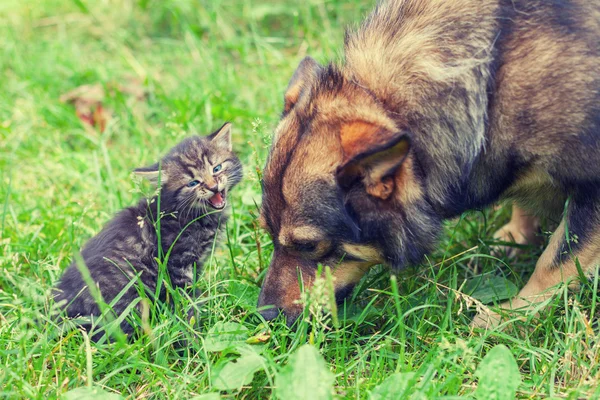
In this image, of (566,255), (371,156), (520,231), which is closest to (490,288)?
(566,255)

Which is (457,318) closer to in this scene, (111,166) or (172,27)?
(111,166)

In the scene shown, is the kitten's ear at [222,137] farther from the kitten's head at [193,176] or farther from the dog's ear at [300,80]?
the dog's ear at [300,80]

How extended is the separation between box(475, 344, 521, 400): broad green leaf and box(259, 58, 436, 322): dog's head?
29.8 inches

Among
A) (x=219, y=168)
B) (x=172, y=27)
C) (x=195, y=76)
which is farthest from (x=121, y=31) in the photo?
(x=219, y=168)

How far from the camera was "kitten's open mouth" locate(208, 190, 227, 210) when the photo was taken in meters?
3.77

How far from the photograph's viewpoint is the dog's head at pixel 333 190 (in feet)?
9.30

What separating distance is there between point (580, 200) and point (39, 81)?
504 centimetres

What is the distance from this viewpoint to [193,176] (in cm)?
374

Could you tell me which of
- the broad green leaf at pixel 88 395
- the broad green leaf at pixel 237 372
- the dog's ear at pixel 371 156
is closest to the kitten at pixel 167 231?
the broad green leaf at pixel 88 395

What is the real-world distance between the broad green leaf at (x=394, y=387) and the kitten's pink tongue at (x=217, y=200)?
61.7 inches

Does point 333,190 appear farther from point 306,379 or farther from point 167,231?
point 167,231

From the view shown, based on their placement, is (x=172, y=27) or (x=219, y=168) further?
(x=172, y=27)

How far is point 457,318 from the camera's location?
11.2 feet

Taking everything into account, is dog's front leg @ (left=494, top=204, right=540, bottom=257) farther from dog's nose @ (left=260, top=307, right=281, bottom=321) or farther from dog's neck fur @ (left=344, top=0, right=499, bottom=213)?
dog's nose @ (left=260, top=307, right=281, bottom=321)
